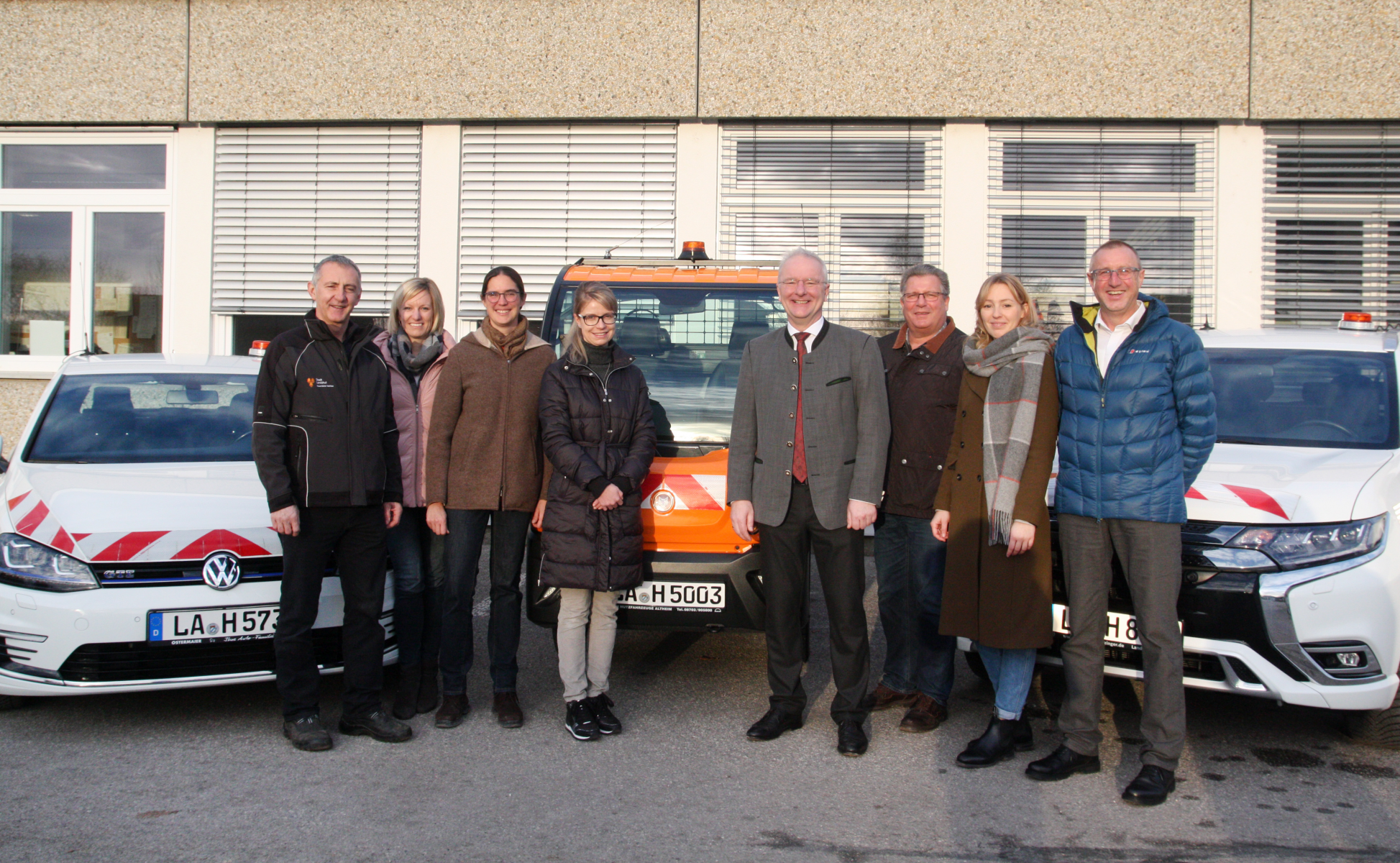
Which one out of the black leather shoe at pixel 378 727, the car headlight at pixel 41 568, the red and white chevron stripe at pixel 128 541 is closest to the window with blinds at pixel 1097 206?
the black leather shoe at pixel 378 727

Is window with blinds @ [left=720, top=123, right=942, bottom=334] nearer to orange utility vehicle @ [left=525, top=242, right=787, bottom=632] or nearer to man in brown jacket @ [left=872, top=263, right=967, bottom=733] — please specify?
orange utility vehicle @ [left=525, top=242, right=787, bottom=632]

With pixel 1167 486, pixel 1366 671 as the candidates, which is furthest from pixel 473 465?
pixel 1366 671

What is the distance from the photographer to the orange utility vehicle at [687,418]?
14.8 feet

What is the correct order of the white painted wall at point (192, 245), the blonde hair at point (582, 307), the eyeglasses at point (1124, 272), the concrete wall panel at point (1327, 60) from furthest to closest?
the white painted wall at point (192, 245)
the concrete wall panel at point (1327, 60)
the blonde hair at point (582, 307)
the eyeglasses at point (1124, 272)

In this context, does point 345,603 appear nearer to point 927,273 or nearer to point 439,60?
point 927,273

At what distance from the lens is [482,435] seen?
14.5 ft

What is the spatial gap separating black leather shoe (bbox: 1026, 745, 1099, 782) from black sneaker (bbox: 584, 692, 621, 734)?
1.70 m

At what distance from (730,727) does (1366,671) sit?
2.50 m

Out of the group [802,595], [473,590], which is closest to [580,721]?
[473,590]

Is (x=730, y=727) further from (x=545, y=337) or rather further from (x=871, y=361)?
(x=545, y=337)

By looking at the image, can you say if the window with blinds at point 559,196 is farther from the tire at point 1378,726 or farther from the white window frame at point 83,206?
the tire at point 1378,726

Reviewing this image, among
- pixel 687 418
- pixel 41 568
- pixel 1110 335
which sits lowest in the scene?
pixel 41 568

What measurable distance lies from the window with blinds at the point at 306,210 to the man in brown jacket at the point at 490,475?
249 inches

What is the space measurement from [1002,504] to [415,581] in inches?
102
